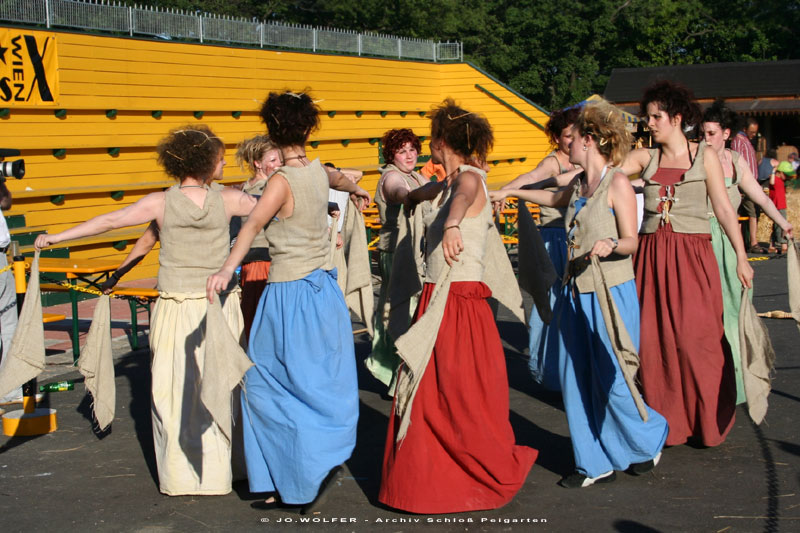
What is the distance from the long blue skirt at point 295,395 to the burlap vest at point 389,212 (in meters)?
1.98

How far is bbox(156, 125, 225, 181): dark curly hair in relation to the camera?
16.1 feet

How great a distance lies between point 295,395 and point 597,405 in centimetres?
152

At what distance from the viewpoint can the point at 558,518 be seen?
14.7 ft

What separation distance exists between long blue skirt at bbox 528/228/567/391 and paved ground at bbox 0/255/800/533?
0.23m

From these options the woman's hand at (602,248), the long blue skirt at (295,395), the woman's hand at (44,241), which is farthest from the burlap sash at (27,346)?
the woman's hand at (602,248)

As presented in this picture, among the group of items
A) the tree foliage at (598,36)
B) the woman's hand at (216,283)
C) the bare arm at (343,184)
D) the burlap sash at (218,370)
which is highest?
the tree foliage at (598,36)

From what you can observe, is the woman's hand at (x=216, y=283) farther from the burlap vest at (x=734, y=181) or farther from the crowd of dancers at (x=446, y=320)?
the burlap vest at (x=734, y=181)

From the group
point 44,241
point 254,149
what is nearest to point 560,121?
point 254,149

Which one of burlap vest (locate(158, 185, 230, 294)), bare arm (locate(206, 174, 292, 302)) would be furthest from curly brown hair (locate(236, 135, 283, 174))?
bare arm (locate(206, 174, 292, 302))

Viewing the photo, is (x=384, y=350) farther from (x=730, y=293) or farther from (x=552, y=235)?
(x=730, y=293)

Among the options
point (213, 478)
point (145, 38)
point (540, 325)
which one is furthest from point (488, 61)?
point (213, 478)

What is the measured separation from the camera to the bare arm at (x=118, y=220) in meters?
4.80

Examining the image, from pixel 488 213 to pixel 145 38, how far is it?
38.6 ft

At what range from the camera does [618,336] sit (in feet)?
15.1
